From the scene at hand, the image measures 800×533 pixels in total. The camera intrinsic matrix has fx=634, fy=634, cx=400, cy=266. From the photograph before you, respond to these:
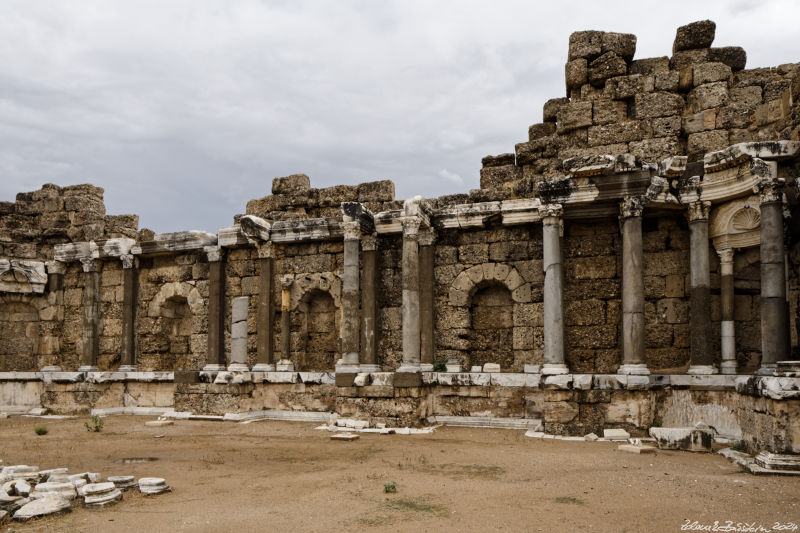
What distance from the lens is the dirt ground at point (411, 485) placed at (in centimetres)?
554

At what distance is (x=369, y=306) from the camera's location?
13.4 meters

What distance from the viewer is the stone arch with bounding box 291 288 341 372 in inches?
575

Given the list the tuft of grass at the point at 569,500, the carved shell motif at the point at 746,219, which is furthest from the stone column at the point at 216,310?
the carved shell motif at the point at 746,219

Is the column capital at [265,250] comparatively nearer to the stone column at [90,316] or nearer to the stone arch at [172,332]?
the stone arch at [172,332]

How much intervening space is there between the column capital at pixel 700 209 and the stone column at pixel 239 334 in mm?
9777

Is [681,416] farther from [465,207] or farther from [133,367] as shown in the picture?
[133,367]

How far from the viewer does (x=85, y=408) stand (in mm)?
15594

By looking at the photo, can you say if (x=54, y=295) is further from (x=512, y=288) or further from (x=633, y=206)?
(x=633, y=206)

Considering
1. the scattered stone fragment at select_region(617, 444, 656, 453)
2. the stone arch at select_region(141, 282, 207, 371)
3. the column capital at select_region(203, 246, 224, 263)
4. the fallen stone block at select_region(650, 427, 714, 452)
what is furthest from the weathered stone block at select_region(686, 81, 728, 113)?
the stone arch at select_region(141, 282, 207, 371)

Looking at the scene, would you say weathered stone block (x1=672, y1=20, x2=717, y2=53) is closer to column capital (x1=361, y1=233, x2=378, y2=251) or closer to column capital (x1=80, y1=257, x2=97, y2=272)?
column capital (x1=361, y1=233, x2=378, y2=251)

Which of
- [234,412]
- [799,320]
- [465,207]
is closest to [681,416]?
[799,320]

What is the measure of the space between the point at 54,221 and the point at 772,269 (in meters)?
17.1

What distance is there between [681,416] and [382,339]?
6.03 metres

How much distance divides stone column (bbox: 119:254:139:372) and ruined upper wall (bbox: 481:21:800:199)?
9.26 metres
